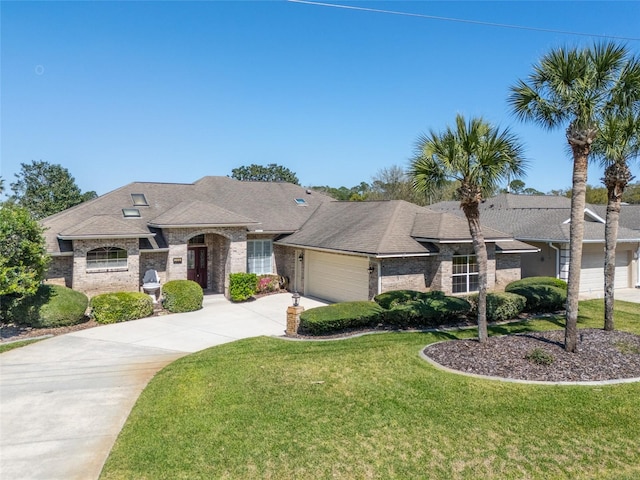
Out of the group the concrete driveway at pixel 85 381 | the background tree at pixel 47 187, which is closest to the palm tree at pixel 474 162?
the concrete driveway at pixel 85 381

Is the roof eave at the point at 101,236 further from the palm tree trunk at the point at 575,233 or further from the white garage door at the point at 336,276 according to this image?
the palm tree trunk at the point at 575,233

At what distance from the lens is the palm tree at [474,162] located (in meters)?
9.71

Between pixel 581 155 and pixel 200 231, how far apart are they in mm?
14161

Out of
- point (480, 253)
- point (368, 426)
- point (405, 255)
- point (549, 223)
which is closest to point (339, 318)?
point (480, 253)

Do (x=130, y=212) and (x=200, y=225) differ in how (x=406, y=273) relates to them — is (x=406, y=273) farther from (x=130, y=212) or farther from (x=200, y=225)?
(x=130, y=212)

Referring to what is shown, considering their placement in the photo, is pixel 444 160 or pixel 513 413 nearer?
pixel 513 413

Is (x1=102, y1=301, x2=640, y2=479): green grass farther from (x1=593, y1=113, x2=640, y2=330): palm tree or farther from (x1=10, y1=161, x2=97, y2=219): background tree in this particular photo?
(x1=10, y1=161, x2=97, y2=219): background tree

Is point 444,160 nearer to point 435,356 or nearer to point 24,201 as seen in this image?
point 435,356

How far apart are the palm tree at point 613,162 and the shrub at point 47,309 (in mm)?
16462

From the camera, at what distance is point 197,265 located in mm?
20938

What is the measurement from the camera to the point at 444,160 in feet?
32.7

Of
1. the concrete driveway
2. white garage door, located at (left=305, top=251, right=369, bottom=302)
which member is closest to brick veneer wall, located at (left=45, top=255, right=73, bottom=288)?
the concrete driveway

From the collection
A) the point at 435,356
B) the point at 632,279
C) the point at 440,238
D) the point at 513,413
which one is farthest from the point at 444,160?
the point at 632,279

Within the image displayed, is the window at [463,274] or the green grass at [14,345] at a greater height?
the window at [463,274]
